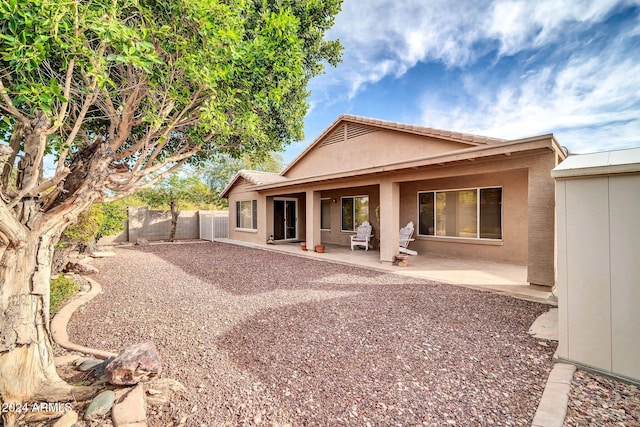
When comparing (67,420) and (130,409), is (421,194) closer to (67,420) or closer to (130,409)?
(130,409)

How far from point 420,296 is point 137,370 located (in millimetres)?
4640

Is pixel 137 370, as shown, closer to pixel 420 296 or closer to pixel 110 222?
pixel 420 296

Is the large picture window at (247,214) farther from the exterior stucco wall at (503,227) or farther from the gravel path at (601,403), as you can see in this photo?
the gravel path at (601,403)

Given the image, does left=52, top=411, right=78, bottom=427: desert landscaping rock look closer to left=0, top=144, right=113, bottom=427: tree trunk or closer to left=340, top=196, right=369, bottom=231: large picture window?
left=0, top=144, right=113, bottom=427: tree trunk

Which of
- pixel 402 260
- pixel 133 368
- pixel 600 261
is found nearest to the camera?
pixel 133 368

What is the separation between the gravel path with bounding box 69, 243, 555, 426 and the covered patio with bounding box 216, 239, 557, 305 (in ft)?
1.54

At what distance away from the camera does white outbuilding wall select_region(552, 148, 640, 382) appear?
263cm

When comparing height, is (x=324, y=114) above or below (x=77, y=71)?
above

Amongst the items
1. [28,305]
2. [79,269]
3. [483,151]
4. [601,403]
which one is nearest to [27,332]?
[28,305]

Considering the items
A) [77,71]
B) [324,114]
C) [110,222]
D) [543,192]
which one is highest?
[324,114]

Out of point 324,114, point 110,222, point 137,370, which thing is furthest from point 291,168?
point 324,114

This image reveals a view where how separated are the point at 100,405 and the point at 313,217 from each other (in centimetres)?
903

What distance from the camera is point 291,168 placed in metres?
15.8

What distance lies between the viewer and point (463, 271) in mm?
7262
